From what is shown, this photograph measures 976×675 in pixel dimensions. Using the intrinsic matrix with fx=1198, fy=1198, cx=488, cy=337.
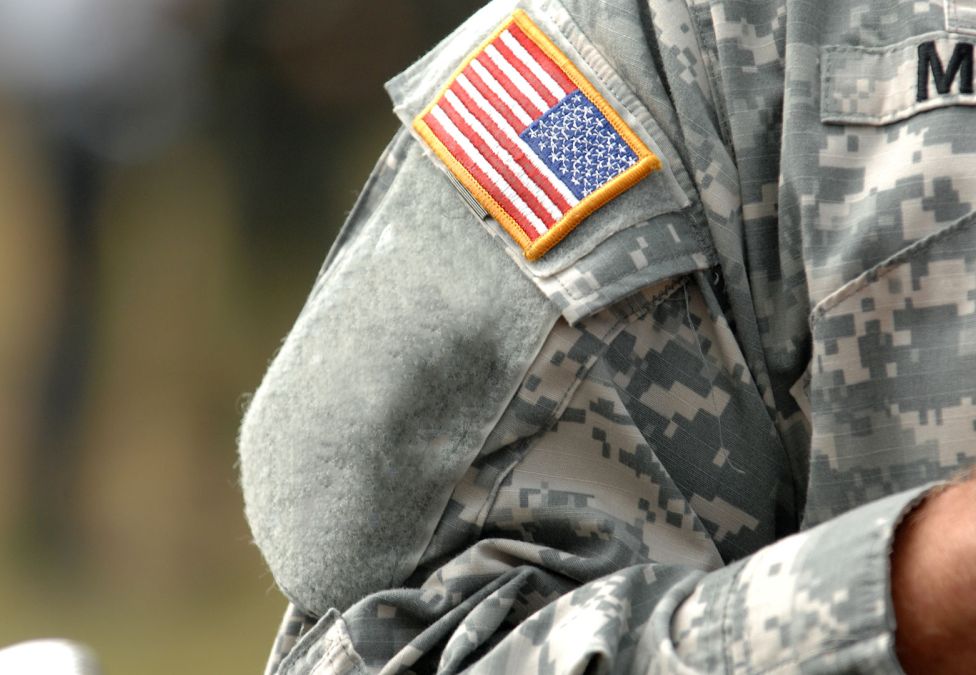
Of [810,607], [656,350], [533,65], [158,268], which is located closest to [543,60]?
[533,65]

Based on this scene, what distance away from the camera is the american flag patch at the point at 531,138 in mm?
585

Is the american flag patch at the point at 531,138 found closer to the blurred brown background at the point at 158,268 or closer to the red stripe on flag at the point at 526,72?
the red stripe on flag at the point at 526,72

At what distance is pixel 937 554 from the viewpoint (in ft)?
1.38

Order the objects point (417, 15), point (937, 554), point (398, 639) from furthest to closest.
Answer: point (417, 15), point (398, 639), point (937, 554)

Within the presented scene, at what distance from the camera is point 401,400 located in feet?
1.92

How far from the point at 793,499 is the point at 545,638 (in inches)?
7.4

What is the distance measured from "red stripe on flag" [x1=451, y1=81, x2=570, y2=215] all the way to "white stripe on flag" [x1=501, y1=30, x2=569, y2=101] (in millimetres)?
33

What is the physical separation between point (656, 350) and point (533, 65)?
16cm

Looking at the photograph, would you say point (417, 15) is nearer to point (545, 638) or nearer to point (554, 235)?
point (554, 235)

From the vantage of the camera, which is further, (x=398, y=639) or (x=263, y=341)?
(x=263, y=341)

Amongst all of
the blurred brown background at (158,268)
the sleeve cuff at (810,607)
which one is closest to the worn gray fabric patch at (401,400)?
the sleeve cuff at (810,607)

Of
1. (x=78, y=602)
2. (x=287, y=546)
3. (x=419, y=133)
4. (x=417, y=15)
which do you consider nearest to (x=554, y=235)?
(x=419, y=133)

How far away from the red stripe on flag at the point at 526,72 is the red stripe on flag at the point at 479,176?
0.05 meters

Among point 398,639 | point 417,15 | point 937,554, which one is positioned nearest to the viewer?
point 937,554
